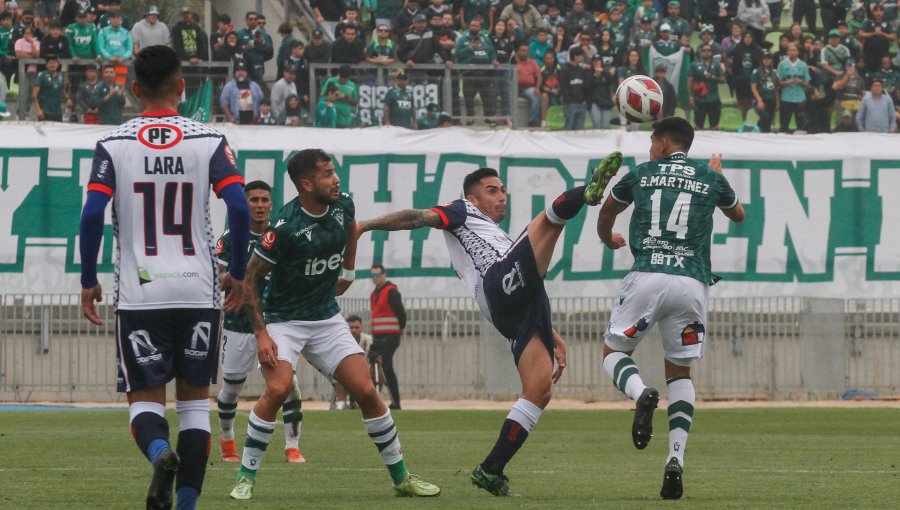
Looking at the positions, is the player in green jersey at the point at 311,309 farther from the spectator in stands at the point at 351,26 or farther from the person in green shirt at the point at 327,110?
the spectator in stands at the point at 351,26

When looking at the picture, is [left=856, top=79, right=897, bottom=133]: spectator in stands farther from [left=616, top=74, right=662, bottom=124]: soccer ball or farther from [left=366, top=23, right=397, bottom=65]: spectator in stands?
[left=616, top=74, right=662, bottom=124]: soccer ball

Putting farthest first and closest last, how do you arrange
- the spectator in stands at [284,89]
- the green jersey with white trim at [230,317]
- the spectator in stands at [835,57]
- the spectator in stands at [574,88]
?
the spectator in stands at [835,57]
the spectator in stands at [574,88]
the spectator in stands at [284,89]
the green jersey with white trim at [230,317]

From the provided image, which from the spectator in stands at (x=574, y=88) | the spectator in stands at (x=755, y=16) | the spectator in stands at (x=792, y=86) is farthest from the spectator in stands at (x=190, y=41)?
the spectator in stands at (x=755, y=16)

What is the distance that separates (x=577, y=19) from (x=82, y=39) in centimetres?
992

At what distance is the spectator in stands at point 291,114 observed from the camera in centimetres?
2572

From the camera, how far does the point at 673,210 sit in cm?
938

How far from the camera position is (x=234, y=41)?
26.4 m

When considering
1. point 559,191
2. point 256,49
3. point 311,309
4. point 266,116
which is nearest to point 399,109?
point 266,116

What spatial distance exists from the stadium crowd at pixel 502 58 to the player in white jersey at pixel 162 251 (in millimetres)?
18360

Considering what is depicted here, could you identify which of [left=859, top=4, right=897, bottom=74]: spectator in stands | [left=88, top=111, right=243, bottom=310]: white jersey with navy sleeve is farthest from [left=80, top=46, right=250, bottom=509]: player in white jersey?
[left=859, top=4, right=897, bottom=74]: spectator in stands

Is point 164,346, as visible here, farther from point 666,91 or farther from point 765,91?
point 765,91

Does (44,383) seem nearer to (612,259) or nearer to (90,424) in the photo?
(90,424)

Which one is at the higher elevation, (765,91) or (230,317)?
(765,91)

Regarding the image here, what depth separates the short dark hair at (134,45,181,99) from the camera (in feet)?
22.8
